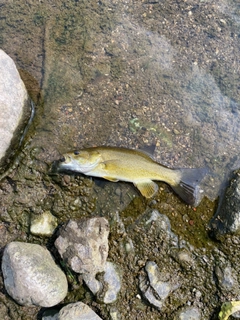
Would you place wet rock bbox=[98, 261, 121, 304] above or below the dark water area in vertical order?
below

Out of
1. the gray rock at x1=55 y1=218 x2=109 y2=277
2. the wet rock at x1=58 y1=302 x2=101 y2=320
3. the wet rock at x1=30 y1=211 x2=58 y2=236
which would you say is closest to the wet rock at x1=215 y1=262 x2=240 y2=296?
the gray rock at x1=55 y1=218 x2=109 y2=277

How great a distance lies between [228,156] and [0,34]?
4177mm

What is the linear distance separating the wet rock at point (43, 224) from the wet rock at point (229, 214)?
2.18m

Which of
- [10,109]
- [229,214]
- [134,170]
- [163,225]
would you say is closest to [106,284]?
[163,225]

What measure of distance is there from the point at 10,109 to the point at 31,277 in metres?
2.14

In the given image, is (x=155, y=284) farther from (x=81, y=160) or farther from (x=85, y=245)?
(x=81, y=160)

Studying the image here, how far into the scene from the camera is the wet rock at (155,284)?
4.33m

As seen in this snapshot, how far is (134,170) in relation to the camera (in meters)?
4.62

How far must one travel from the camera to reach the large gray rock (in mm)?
4406

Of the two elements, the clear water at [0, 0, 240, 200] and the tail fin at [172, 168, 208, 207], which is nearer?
the tail fin at [172, 168, 208, 207]

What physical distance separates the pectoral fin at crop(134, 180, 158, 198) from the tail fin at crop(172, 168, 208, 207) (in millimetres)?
288

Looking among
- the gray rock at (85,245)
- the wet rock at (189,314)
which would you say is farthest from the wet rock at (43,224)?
the wet rock at (189,314)

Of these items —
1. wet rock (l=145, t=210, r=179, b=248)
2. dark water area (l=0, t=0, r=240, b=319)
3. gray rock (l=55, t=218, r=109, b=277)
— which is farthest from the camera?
dark water area (l=0, t=0, r=240, b=319)

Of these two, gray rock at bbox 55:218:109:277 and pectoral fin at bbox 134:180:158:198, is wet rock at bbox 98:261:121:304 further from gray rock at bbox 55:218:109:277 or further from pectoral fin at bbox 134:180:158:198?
pectoral fin at bbox 134:180:158:198
